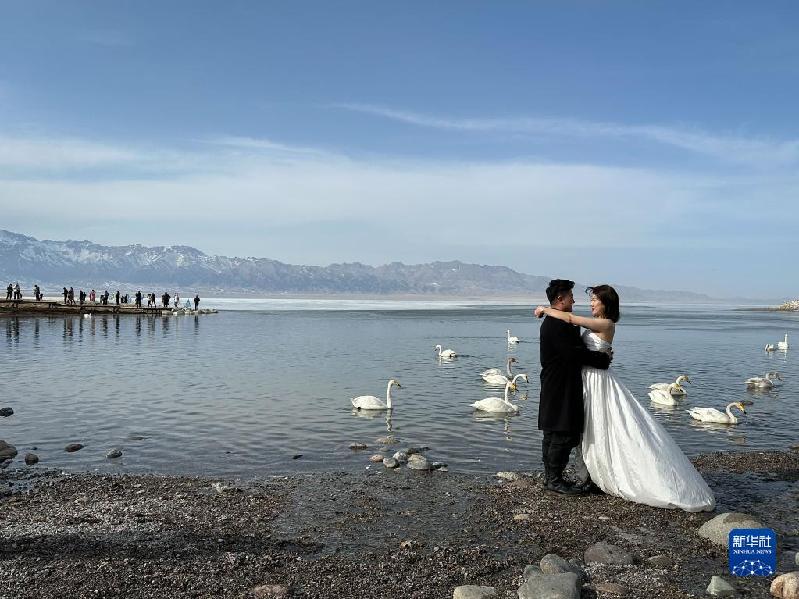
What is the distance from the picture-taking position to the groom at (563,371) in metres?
11.4

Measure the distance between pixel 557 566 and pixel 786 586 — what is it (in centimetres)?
254

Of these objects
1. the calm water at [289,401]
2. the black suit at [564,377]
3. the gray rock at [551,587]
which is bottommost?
the calm water at [289,401]

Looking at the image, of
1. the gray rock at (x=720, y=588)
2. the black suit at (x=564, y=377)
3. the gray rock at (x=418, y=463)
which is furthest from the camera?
the gray rock at (x=418, y=463)

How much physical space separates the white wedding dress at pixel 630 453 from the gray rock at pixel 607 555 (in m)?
2.07

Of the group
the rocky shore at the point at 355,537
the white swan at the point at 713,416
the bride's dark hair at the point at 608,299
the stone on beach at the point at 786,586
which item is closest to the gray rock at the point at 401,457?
the rocky shore at the point at 355,537

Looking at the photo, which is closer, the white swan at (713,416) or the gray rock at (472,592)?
the gray rock at (472,592)

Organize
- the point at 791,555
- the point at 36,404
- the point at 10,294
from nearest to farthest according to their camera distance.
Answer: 1. the point at 791,555
2. the point at 36,404
3. the point at 10,294

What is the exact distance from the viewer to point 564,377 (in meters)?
11.6

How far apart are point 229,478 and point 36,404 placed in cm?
1221

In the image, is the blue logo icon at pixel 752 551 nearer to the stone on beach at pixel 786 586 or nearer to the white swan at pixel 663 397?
the stone on beach at pixel 786 586

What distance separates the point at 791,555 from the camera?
936cm

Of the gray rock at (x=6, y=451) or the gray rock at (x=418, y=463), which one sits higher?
the gray rock at (x=418, y=463)

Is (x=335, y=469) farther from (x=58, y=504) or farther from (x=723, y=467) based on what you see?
(x=723, y=467)

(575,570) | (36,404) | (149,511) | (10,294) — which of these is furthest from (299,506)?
(10,294)
